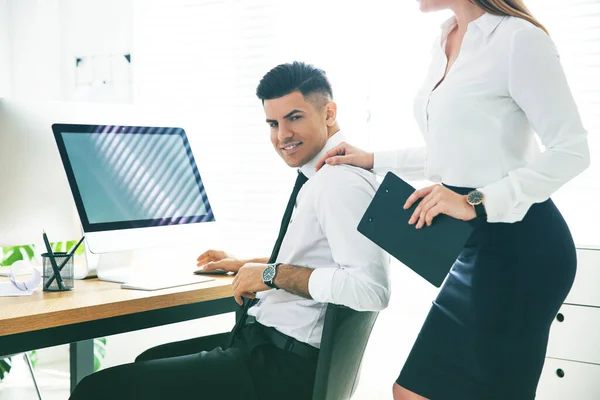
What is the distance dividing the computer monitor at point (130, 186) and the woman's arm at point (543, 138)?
4.01ft

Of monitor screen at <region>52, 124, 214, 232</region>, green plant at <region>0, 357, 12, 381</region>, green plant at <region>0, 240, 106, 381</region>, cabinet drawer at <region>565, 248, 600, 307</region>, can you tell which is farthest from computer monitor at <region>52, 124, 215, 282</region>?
green plant at <region>0, 357, 12, 381</region>

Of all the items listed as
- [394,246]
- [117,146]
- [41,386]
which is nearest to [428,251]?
[394,246]

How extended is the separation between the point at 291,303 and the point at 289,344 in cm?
11

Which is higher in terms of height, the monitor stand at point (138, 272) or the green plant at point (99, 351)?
the monitor stand at point (138, 272)

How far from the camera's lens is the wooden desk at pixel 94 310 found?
1544 mm

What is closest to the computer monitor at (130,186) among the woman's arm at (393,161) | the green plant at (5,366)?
the woman's arm at (393,161)

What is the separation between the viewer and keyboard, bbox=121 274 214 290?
189cm

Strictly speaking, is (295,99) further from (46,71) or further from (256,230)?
(46,71)

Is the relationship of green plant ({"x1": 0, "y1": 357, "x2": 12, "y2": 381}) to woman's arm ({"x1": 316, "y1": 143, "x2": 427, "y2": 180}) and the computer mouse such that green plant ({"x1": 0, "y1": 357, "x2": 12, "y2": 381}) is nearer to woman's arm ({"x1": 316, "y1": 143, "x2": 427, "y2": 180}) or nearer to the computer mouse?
the computer mouse

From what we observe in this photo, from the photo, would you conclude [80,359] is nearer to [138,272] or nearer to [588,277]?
[138,272]

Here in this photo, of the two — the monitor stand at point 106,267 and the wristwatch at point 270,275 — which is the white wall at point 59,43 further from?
the wristwatch at point 270,275

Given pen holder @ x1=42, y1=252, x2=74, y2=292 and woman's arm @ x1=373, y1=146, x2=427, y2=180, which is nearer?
woman's arm @ x1=373, y1=146, x2=427, y2=180

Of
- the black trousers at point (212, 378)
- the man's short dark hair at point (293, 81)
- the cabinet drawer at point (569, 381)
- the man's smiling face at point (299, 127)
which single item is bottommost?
the cabinet drawer at point (569, 381)

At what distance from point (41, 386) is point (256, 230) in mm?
1551
